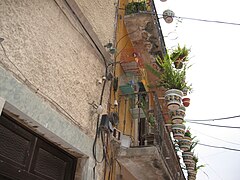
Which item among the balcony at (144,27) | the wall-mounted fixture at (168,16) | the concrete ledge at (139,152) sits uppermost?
the wall-mounted fixture at (168,16)

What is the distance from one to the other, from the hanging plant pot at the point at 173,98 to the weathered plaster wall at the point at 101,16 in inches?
66.8

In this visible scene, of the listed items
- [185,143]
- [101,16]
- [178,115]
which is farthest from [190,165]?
[101,16]

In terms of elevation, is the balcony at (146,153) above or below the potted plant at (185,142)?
below

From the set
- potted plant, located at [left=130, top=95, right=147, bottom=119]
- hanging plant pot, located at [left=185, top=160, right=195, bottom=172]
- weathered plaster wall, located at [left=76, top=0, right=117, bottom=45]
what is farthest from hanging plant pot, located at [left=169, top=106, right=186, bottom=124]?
hanging plant pot, located at [left=185, top=160, right=195, bottom=172]

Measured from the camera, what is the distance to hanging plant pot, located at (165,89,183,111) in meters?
6.22

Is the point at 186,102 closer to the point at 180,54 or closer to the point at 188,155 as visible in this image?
the point at 180,54

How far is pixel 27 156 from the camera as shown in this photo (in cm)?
347

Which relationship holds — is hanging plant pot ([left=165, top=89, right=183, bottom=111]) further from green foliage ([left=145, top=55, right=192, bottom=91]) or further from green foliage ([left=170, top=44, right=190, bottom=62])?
green foliage ([left=170, top=44, right=190, bottom=62])

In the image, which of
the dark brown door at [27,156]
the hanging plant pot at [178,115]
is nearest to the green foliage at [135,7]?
the hanging plant pot at [178,115]

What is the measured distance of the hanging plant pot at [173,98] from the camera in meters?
6.22

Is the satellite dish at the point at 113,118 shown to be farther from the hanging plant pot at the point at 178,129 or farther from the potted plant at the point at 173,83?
the hanging plant pot at the point at 178,129

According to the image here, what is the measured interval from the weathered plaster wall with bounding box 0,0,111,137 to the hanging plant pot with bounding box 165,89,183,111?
183cm

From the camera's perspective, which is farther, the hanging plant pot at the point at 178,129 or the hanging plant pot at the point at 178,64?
the hanging plant pot at the point at 178,64

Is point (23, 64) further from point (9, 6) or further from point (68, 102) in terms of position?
point (68, 102)
